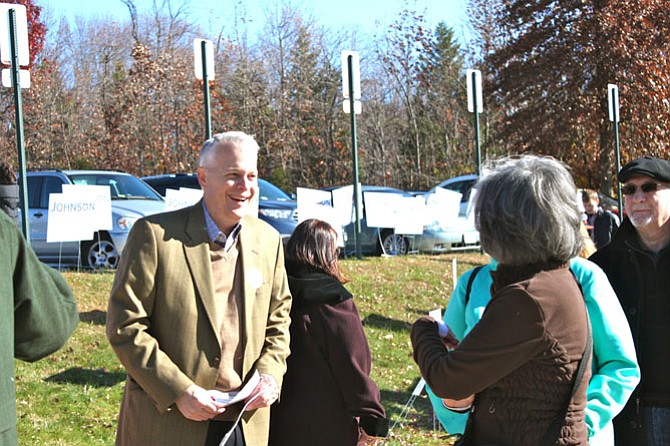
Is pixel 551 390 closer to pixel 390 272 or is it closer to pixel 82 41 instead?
pixel 390 272

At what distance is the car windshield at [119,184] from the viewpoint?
14.5m

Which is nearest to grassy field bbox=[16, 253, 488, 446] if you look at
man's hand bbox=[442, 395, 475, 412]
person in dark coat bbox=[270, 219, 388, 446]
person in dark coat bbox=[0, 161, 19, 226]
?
person in dark coat bbox=[0, 161, 19, 226]

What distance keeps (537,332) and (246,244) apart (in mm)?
1799

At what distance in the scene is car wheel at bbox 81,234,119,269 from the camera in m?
13.0

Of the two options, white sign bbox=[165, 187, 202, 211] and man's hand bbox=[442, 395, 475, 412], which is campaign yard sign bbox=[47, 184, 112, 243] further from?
man's hand bbox=[442, 395, 475, 412]

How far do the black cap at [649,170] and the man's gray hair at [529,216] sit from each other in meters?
1.31

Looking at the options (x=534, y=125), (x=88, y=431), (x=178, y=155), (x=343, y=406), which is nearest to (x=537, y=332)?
(x=343, y=406)

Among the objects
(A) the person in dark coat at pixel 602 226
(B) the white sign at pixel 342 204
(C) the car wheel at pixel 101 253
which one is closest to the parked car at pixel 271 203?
(B) the white sign at pixel 342 204

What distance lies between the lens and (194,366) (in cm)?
371

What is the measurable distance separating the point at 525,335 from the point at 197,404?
162 centimetres

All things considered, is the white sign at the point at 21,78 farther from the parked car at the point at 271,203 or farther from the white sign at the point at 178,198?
the parked car at the point at 271,203

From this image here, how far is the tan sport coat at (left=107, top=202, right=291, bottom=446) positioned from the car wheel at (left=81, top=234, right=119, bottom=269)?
9.41 metres

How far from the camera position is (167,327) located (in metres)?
3.73

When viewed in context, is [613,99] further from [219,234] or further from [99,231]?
[219,234]
